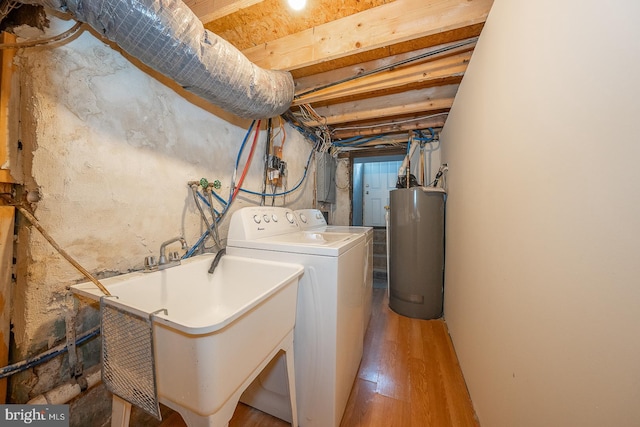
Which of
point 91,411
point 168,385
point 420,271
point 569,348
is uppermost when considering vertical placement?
point 569,348

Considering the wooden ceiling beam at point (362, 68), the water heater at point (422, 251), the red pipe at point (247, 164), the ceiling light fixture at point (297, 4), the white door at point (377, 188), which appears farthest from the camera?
the white door at point (377, 188)

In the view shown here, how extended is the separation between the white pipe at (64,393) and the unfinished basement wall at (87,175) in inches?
2.4

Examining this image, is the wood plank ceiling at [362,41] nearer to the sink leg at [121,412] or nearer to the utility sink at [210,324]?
the utility sink at [210,324]

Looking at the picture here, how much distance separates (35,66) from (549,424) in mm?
1875

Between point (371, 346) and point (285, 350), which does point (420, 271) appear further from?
point (285, 350)

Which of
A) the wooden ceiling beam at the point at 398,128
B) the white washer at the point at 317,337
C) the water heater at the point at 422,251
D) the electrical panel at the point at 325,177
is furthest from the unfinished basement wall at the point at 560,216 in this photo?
the electrical panel at the point at 325,177

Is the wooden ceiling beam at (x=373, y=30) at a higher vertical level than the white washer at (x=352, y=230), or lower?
higher

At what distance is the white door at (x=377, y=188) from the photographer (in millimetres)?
4520

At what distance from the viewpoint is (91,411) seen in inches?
32.7

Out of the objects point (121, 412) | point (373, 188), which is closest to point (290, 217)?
point (121, 412)

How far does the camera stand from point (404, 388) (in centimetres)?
127

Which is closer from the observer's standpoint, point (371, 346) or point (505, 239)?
point (505, 239)

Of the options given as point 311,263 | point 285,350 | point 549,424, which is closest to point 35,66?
point 311,263

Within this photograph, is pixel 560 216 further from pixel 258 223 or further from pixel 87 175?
pixel 87 175
